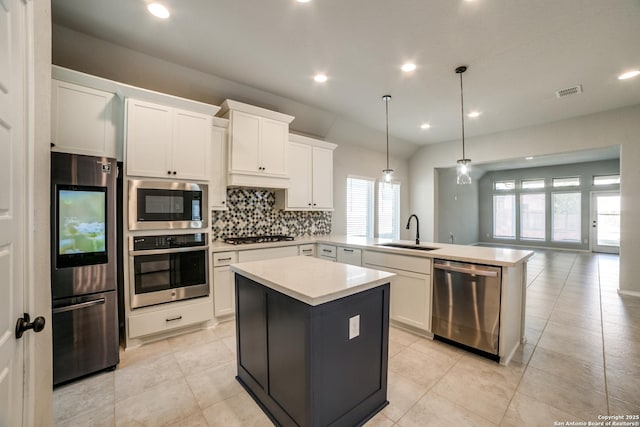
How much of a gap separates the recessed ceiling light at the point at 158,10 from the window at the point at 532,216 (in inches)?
453

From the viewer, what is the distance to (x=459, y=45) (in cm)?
260

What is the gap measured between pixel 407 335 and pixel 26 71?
11.2ft

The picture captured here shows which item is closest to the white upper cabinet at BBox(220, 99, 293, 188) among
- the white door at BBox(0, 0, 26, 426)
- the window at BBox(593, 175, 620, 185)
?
the white door at BBox(0, 0, 26, 426)

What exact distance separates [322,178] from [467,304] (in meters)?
2.72

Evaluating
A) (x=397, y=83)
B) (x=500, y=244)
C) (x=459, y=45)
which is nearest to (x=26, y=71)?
(x=459, y=45)

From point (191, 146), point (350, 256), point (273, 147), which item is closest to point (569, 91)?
point (350, 256)

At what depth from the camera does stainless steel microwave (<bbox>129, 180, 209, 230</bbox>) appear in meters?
2.53

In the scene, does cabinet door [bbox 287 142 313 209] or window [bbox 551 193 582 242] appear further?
window [bbox 551 193 582 242]

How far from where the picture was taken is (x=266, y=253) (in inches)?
133

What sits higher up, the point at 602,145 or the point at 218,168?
the point at 602,145

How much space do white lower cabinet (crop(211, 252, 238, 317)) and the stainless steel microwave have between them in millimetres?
450

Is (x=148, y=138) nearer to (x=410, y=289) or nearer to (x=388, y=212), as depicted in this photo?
(x=410, y=289)

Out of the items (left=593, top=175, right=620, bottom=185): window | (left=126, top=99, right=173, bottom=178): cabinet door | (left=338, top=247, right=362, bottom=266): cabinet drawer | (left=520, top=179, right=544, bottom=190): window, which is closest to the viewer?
(left=126, top=99, right=173, bottom=178): cabinet door

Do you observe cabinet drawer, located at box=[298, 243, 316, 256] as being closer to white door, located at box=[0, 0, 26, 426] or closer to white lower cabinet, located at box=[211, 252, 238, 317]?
white lower cabinet, located at box=[211, 252, 238, 317]
